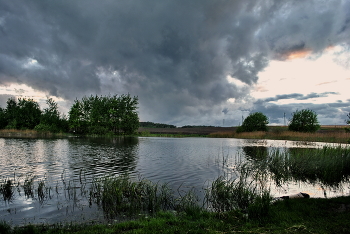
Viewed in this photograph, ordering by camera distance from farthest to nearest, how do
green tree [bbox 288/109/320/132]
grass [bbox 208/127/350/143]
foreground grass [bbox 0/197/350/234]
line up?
green tree [bbox 288/109/320/132] → grass [bbox 208/127/350/143] → foreground grass [bbox 0/197/350/234]

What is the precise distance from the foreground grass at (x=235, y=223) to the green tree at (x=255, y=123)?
76869 mm

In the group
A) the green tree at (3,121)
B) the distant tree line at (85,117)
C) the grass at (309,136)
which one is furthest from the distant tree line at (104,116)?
the grass at (309,136)

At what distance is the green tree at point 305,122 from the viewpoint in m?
68.8

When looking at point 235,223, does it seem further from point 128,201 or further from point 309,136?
point 309,136

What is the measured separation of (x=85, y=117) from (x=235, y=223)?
83056 millimetres

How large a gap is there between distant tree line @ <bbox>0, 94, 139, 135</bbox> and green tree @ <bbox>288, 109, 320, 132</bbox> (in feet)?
Result: 179

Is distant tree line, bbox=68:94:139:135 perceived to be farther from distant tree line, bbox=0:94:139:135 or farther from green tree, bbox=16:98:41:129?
green tree, bbox=16:98:41:129

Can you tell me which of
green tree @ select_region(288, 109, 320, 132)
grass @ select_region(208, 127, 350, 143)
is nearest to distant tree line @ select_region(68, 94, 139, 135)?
grass @ select_region(208, 127, 350, 143)

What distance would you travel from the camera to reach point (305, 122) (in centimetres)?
6919

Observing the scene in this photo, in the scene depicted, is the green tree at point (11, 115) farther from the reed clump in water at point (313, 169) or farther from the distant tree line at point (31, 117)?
the reed clump in water at point (313, 169)

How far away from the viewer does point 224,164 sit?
2097 cm

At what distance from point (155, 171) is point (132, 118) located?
67.3m

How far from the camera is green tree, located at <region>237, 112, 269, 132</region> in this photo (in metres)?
81.4

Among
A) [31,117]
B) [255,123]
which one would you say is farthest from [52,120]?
[255,123]
